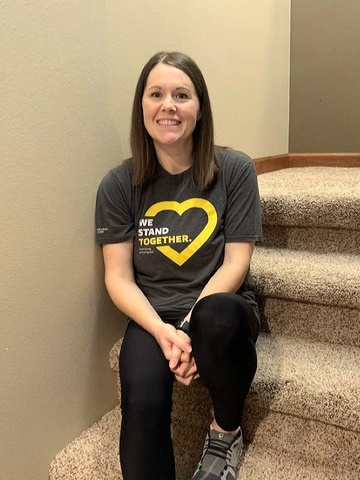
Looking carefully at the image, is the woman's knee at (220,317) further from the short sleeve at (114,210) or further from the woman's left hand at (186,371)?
Answer: the short sleeve at (114,210)

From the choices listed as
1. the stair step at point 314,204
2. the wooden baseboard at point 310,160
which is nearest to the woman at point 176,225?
the stair step at point 314,204

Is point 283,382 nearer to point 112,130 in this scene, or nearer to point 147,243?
point 147,243

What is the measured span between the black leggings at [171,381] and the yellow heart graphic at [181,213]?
177 mm

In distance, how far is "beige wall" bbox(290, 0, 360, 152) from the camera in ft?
7.59

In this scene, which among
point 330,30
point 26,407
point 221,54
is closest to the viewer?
point 26,407

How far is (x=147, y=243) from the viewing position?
1.14 metres

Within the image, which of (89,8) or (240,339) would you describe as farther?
(89,8)

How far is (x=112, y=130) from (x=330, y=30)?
1.61m

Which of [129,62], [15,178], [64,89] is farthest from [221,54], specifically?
[15,178]

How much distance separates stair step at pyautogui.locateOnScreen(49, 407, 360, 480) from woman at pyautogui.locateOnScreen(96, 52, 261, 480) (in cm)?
7

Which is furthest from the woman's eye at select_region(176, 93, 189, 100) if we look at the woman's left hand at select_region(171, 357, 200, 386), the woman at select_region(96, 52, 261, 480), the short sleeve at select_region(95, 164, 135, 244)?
the woman's left hand at select_region(171, 357, 200, 386)

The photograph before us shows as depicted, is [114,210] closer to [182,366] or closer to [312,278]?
[182,366]

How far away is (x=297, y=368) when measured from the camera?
3.69 ft

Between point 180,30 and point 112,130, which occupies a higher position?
point 180,30
